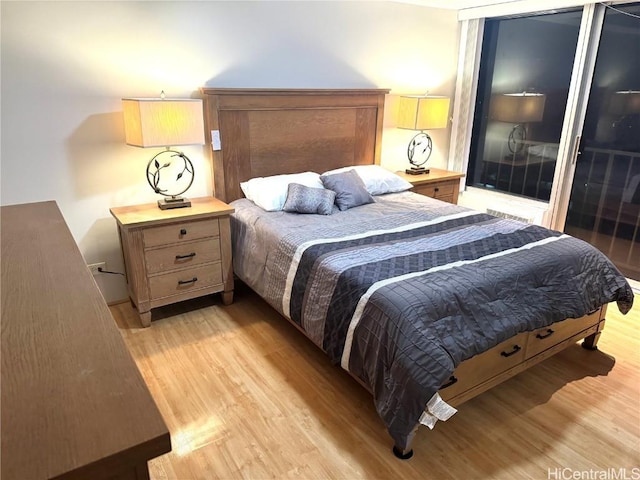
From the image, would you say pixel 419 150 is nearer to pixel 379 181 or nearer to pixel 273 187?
pixel 379 181

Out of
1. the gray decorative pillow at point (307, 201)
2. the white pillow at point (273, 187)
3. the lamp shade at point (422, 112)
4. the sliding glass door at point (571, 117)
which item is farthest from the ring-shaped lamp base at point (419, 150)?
the gray decorative pillow at point (307, 201)

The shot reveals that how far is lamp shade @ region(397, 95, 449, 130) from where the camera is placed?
3646 mm

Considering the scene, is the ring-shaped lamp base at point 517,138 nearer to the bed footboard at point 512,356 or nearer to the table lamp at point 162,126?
the bed footboard at point 512,356

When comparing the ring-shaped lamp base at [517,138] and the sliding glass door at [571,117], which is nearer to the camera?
the sliding glass door at [571,117]

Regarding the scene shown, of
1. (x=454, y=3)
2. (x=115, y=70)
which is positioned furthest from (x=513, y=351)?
(x=454, y=3)

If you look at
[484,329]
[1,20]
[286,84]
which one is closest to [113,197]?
[1,20]

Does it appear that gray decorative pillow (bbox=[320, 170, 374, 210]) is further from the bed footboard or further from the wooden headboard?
the bed footboard

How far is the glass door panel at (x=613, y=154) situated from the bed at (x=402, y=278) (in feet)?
4.28

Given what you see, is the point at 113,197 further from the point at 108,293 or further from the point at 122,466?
the point at 122,466

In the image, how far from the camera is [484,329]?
5.84 feet

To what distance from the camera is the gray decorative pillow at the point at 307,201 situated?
285 cm

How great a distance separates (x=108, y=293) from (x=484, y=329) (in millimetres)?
2428

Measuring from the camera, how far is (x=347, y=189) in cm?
307

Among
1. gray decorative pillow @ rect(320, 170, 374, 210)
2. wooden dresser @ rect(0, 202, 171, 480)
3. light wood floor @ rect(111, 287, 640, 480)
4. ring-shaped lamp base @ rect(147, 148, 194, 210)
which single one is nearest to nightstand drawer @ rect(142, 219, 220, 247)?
ring-shaped lamp base @ rect(147, 148, 194, 210)
